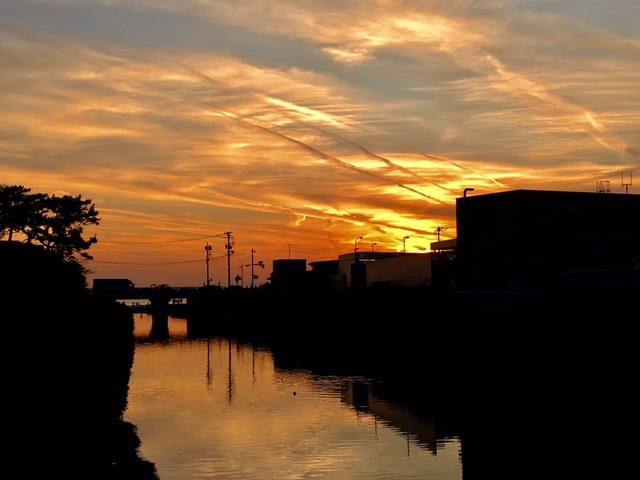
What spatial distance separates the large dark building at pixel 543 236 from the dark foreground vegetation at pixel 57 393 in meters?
40.9

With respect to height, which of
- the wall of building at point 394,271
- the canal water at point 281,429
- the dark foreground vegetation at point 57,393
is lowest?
the canal water at point 281,429

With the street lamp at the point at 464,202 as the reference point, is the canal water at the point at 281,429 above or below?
below

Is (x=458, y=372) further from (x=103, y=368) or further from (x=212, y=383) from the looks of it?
(x=103, y=368)

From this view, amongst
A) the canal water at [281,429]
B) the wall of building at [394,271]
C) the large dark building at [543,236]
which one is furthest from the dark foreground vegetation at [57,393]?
the wall of building at [394,271]

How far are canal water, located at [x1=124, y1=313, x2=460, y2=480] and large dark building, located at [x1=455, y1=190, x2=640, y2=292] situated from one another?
22091 millimetres

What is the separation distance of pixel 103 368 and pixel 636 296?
34079 millimetres

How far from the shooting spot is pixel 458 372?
61.9 meters

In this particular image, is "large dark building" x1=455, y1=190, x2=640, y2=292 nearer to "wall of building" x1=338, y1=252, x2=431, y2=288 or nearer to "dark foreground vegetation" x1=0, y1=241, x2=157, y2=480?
"wall of building" x1=338, y1=252, x2=431, y2=288

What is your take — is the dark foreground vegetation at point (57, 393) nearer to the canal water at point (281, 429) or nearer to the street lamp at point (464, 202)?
the canal water at point (281, 429)

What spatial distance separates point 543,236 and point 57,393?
57839 millimetres

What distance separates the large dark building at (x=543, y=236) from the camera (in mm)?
75000

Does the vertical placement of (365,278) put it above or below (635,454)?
above

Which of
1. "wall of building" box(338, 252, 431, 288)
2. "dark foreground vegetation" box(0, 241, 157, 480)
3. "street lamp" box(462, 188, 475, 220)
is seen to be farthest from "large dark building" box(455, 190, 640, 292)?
"dark foreground vegetation" box(0, 241, 157, 480)

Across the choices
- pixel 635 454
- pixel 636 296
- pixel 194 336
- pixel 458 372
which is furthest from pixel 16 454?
pixel 194 336
